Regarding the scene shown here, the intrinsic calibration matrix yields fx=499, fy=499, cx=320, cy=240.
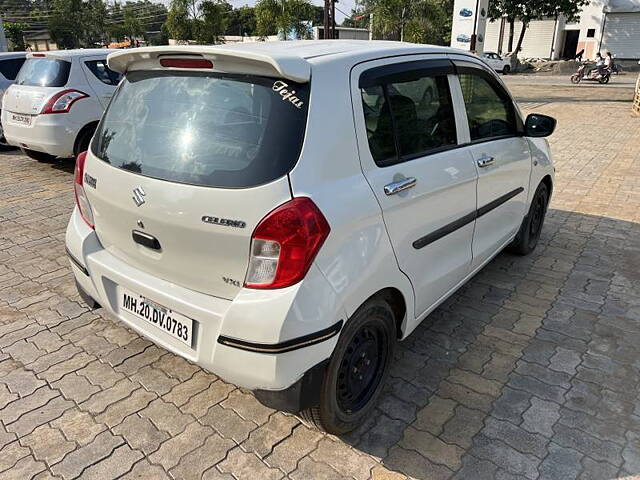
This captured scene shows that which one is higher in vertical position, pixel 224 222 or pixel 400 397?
pixel 224 222

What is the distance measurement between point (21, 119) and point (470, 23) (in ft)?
50.4

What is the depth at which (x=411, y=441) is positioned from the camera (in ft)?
7.95

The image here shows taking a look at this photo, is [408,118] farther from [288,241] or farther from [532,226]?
[532,226]

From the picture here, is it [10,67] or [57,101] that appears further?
[10,67]

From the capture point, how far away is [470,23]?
57.7 feet

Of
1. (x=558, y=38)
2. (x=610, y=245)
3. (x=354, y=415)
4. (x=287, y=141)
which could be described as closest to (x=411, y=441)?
(x=354, y=415)

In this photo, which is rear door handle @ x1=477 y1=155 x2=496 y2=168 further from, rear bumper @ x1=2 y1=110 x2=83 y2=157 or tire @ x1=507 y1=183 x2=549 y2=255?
rear bumper @ x1=2 y1=110 x2=83 y2=157

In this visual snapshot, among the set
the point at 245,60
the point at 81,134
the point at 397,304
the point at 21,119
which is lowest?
the point at 397,304

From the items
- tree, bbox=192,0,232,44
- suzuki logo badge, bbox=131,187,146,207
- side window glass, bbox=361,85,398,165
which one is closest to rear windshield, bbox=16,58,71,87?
suzuki logo badge, bbox=131,187,146,207

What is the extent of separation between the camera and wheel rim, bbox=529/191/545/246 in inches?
177

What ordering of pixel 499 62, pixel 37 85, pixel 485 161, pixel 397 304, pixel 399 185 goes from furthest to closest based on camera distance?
pixel 499 62 < pixel 37 85 < pixel 485 161 < pixel 397 304 < pixel 399 185

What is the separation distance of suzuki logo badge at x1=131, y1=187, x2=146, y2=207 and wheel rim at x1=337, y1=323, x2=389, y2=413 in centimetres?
114

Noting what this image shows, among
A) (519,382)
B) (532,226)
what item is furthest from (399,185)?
(532,226)

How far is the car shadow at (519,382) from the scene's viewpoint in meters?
2.34
